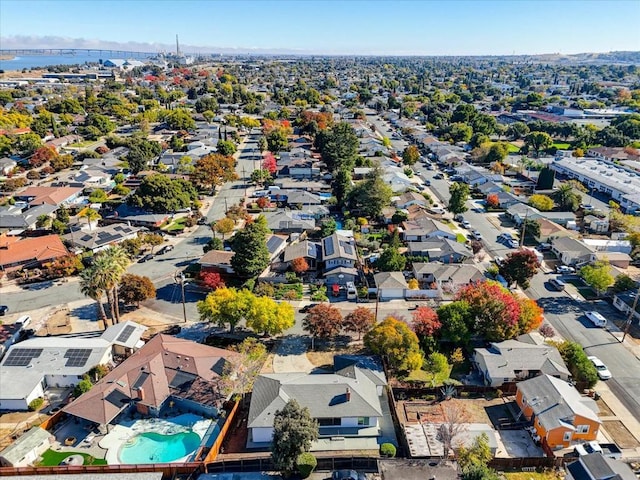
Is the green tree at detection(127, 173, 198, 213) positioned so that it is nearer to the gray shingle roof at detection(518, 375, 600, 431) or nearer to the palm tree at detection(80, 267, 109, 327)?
the palm tree at detection(80, 267, 109, 327)

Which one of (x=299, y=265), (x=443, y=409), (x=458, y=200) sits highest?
(x=458, y=200)

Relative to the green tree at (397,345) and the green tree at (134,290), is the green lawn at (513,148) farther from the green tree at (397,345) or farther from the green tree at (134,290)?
the green tree at (134,290)

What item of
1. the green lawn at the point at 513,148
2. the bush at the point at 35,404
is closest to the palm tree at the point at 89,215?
the bush at the point at 35,404

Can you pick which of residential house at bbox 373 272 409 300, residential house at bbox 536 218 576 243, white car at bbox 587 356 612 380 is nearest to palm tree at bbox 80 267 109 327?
residential house at bbox 373 272 409 300

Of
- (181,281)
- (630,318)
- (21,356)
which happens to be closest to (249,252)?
(181,281)

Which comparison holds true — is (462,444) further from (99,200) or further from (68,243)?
Answer: (99,200)

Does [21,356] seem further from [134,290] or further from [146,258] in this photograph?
[146,258]
